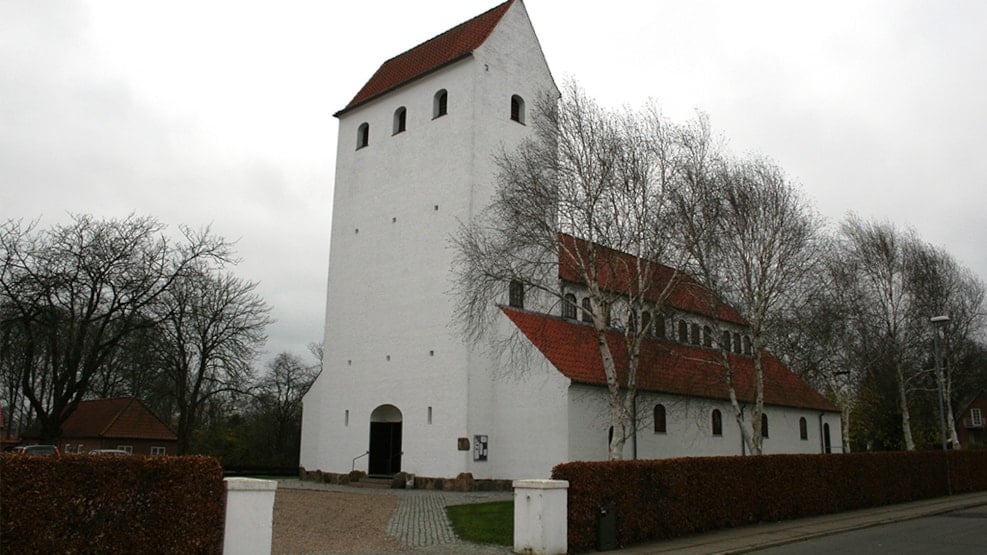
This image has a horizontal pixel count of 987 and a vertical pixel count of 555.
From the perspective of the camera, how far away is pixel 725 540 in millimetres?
16281

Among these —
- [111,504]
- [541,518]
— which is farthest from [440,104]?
[111,504]

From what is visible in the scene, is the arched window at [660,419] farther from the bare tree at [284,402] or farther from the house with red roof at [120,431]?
the house with red roof at [120,431]

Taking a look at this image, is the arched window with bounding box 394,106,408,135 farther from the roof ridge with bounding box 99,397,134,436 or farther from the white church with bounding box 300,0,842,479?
the roof ridge with bounding box 99,397,134,436

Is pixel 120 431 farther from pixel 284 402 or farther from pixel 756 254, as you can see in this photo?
pixel 756 254

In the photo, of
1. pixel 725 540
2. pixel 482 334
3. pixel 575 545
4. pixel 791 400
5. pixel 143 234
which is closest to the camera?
pixel 575 545

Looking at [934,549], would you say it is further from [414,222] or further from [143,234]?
[143,234]

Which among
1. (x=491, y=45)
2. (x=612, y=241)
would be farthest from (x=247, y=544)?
(x=491, y=45)

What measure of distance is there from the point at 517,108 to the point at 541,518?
70.9 ft

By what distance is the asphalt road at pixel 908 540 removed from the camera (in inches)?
586

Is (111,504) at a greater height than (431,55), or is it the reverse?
(431,55)

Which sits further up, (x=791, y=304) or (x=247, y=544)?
(x=791, y=304)

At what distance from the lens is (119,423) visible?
45.5m

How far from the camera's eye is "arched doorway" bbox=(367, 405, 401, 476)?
29.6m

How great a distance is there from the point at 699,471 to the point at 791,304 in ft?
31.9
